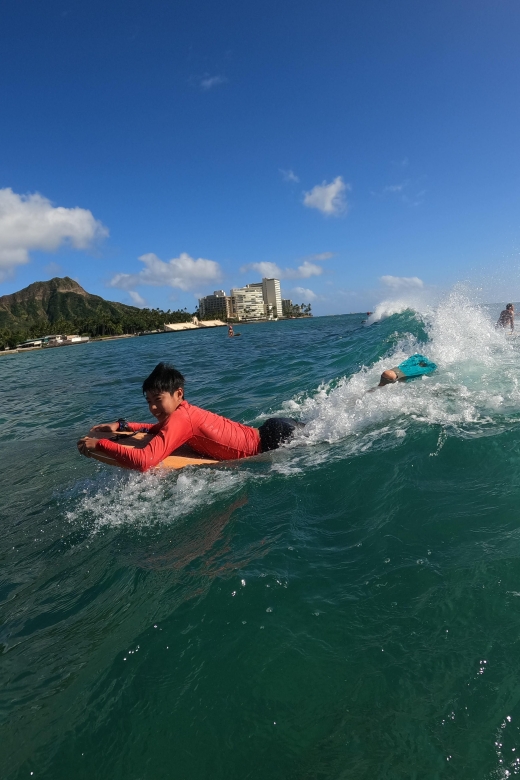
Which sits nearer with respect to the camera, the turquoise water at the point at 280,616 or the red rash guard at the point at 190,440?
the turquoise water at the point at 280,616

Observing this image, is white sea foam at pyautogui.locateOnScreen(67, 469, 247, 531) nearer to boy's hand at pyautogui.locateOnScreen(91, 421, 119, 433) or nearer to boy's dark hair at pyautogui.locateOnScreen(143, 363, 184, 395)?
boy's hand at pyautogui.locateOnScreen(91, 421, 119, 433)

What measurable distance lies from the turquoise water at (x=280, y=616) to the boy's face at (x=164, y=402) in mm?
903

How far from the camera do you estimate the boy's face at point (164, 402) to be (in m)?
4.84

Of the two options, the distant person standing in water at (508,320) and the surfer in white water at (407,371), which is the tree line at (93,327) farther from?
the surfer in white water at (407,371)

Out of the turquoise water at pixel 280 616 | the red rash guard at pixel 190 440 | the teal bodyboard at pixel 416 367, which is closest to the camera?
the turquoise water at pixel 280 616

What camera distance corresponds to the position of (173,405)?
16.4 feet

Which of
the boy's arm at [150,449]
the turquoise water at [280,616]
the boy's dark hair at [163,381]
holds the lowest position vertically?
the turquoise water at [280,616]

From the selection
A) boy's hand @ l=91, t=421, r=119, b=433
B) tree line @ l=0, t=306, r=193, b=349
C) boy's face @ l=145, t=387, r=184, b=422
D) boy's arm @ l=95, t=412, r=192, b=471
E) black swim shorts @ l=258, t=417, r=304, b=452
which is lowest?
black swim shorts @ l=258, t=417, r=304, b=452

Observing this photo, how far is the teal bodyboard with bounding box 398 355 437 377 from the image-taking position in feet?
27.9

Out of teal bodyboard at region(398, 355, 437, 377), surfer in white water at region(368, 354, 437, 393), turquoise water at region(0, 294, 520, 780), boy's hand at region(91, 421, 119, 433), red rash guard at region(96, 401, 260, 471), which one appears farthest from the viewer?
teal bodyboard at region(398, 355, 437, 377)

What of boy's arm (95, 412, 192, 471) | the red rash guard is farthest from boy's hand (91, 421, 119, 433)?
boy's arm (95, 412, 192, 471)

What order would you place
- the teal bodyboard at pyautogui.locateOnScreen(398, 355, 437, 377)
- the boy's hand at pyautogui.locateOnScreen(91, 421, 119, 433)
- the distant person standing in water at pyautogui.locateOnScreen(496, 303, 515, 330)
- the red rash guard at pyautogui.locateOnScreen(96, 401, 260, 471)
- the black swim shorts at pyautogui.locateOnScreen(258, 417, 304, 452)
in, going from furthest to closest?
the distant person standing in water at pyautogui.locateOnScreen(496, 303, 515, 330)
the teal bodyboard at pyautogui.locateOnScreen(398, 355, 437, 377)
the black swim shorts at pyautogui.locateOnScreen(258, 417, 304, 452)
the boy's hand at pyautogui.locateOnScreen(91, 421, 119, 433)
the red rash guard at pyautogui.locateOnScreen(96, 401, 260, 471)

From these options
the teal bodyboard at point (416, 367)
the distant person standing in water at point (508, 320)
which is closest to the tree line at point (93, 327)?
the distant person standing in water at point (508, 320)

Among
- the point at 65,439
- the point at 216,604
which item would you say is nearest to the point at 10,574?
the point at 216,604
